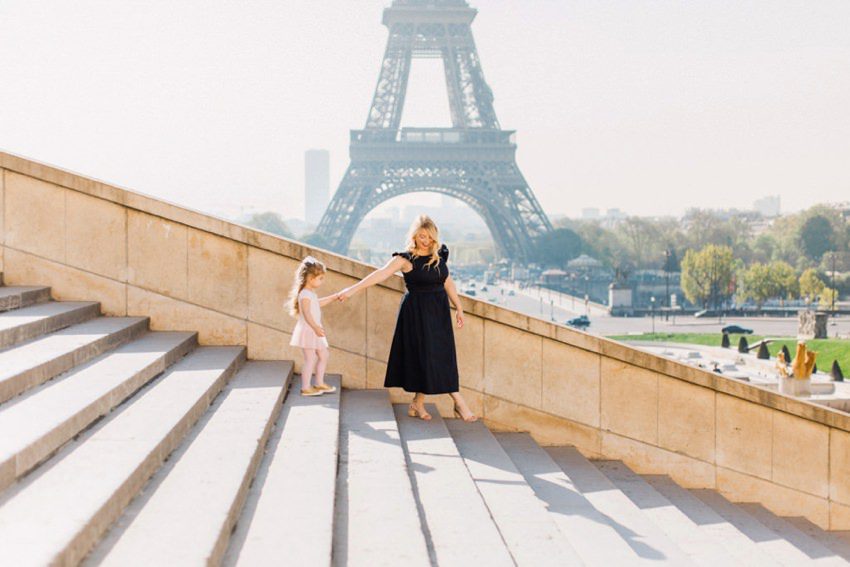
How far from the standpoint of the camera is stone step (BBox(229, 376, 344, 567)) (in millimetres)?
4070

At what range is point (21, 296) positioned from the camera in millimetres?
7535

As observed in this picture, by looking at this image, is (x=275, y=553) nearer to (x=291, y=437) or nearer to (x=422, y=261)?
(x=291, y=437)

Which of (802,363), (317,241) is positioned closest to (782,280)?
(317,241)

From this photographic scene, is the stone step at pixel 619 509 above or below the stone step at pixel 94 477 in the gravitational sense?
below

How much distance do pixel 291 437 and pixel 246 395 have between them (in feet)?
2.56

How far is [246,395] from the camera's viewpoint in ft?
21.4

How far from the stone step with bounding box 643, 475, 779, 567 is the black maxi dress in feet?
5.69

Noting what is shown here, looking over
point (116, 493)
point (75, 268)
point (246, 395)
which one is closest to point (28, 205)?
point (75, 268)

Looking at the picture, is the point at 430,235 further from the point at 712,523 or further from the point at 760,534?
the point at 760,534

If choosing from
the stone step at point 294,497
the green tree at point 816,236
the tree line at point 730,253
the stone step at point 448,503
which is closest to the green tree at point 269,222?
the tree line at point 730,253

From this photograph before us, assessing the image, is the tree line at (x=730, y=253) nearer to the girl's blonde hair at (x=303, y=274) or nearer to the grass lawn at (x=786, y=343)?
the grass lawn at (x=786, y=343)

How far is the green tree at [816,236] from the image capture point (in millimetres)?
97688

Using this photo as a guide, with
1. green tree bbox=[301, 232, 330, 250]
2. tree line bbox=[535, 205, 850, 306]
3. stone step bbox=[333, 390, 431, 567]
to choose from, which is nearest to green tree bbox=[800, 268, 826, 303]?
tree line bbox=[535, 205, 850, 306]

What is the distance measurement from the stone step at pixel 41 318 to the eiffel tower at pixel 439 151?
6849cm
